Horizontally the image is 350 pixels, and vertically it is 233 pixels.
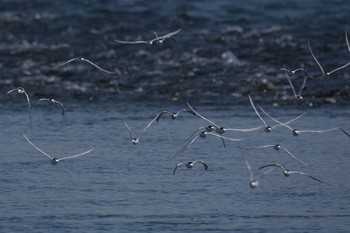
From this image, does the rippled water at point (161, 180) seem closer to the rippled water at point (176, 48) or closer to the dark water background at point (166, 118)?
the dark water background at point (166, 118)

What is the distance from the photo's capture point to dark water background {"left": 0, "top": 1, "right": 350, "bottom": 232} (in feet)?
29.7

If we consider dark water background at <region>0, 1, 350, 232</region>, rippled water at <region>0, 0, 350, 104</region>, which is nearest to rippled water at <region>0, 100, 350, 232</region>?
dark water background at <region>0, 1, 350, 232</region>

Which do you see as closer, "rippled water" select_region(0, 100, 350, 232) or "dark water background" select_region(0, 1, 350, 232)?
"rippled water" select_region(0, 100, 350, 232)

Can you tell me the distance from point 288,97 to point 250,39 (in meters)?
4.70

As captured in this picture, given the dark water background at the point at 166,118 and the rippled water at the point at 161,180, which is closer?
the rippled water at the point at 161,180

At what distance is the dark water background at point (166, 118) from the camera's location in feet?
29.7

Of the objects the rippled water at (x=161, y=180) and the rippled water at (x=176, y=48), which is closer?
the rippled water at (x=161, y=180)

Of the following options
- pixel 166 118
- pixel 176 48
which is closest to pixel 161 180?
pixel 166 118

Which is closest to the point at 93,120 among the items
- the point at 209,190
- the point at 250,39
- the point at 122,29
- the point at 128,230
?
the point at 209,190

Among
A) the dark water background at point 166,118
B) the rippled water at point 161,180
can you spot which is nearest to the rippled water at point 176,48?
the dark water background at point 166,118

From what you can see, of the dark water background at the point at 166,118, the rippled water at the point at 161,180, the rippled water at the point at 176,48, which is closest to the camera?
the rippled water at the point at 161,180

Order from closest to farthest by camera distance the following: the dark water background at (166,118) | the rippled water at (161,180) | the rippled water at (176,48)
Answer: the rippled water at (161,180) < the dark water background at (166,118) < the rippled water at (176,48)

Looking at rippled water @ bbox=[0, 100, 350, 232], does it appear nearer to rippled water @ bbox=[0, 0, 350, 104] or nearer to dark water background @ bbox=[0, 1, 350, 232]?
dark water background @ bbox=[0, 1, 350, 232]

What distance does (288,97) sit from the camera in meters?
13.8
